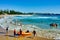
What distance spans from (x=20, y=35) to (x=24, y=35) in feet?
2.42

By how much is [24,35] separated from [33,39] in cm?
295

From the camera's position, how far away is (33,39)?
86.6 feet

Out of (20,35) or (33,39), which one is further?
(20,35)

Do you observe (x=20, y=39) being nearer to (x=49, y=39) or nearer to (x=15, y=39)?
(x=15, y=39)

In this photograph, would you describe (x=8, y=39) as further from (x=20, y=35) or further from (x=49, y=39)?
(x=49, y=39)

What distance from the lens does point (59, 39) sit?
27.0 m

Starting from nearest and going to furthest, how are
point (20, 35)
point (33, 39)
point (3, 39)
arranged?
point (3, 39), point (33, 39), point (20, 35)

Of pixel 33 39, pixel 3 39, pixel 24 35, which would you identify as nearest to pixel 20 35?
pixel 24 35

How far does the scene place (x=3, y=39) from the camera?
79.2 feet

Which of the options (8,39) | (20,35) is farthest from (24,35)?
(8,39)

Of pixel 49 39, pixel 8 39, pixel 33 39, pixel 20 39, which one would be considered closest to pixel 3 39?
pixel 8 39

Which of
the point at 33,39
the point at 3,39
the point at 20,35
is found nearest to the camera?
the point at 3,39

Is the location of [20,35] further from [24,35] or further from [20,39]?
[20,39]

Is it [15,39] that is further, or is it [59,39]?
[59,39]
